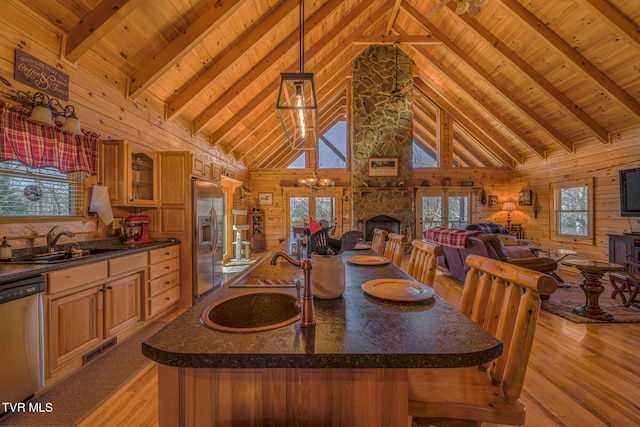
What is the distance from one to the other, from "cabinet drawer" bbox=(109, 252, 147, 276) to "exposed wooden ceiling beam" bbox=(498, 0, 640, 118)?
5.91 m

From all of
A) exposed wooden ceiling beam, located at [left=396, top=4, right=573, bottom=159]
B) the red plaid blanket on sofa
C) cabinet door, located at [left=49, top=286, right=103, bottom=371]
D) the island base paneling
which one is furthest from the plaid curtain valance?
exposed wooden ceiling beam, located at [left=396, top=4, right=573, bottom=159]

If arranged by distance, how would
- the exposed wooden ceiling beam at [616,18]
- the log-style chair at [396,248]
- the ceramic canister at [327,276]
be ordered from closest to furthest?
the ceramic canister at [327,276] < the log-style chair at [396,248] < the exposed wooden ceiling beam at [616,18]

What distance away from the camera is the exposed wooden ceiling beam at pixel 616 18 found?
340cm

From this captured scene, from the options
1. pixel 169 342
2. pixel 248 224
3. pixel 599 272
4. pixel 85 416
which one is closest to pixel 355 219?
pixel 248 224

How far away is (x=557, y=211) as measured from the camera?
20.7ft

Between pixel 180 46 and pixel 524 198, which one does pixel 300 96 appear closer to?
pixel 180 46

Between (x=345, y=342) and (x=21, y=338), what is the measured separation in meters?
2.12

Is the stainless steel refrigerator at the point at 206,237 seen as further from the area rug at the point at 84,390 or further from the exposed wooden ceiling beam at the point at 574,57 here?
the exposed wooden ceiling beam at the point at 574,57

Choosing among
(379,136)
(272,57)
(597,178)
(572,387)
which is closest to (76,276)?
(572,387)

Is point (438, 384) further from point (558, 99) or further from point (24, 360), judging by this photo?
point (558, 99)

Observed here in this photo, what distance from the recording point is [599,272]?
3.14 metres

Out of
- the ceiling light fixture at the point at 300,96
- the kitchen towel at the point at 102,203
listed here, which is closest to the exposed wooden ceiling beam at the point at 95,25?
the kitchen towel at the point at 102,203

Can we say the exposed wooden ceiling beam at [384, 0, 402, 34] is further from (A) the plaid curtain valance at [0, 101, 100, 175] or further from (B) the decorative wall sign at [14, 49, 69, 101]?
(A) the plaid curtain valance at [0, 101, 100, 175]

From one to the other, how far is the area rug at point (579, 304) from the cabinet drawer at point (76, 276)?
15.7 ft
